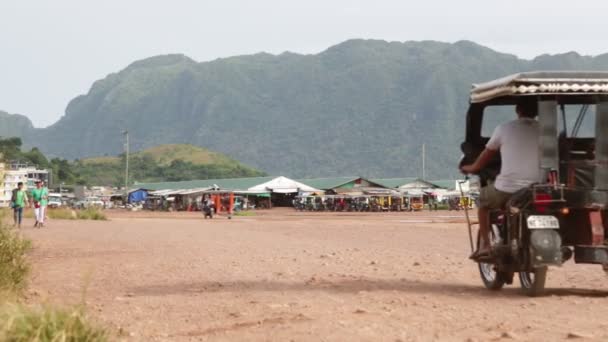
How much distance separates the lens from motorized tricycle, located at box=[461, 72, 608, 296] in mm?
9195

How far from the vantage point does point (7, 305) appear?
6.41m

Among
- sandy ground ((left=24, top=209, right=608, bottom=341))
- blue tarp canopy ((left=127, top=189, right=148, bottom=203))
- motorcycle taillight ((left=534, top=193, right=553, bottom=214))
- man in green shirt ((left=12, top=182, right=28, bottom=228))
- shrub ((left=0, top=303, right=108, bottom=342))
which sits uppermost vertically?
blue tarp canopy ((left=127, top=189, right=148, bottom=203))

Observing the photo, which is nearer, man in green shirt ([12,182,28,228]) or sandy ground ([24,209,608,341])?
sandy ground ([24,209,608,341])

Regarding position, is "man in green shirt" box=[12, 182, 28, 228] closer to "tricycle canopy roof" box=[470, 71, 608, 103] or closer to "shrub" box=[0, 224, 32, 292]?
"shrub" box=[0, 224, 32, 292]

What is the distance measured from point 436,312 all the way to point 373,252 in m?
9.93

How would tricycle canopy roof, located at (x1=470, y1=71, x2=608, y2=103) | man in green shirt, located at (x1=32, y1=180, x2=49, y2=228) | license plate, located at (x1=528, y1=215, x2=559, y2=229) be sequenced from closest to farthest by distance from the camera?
license plate, located at (x1=528, y1=215, x2=559, y2=229) < tricycle canopy roof, located at (x1=470, y1=71, x2=608, y2=103) < man in green shirt, located at (x1=32, y1=180, x2=49, y2=228)

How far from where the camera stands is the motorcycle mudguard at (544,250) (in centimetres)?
904

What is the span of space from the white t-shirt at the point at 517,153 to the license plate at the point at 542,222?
0.40 m

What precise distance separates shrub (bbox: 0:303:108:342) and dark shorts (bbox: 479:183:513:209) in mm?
4878

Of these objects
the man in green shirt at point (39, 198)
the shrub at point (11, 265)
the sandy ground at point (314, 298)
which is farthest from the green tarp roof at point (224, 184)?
the shrub at point (11, 265)

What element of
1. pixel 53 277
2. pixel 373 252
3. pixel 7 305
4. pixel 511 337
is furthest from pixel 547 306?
pixel 373 252

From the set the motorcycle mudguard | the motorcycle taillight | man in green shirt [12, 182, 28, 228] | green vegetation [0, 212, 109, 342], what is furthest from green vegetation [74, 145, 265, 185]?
green vegetation [0, 212, 109, 342]

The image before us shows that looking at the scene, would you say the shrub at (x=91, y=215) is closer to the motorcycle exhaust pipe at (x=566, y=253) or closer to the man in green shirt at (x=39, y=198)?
the man in green shirt at (x=39, y=198)

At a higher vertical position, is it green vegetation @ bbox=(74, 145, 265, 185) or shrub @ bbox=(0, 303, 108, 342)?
green vegetation @ bbox=(74, 145, 265, 185)
